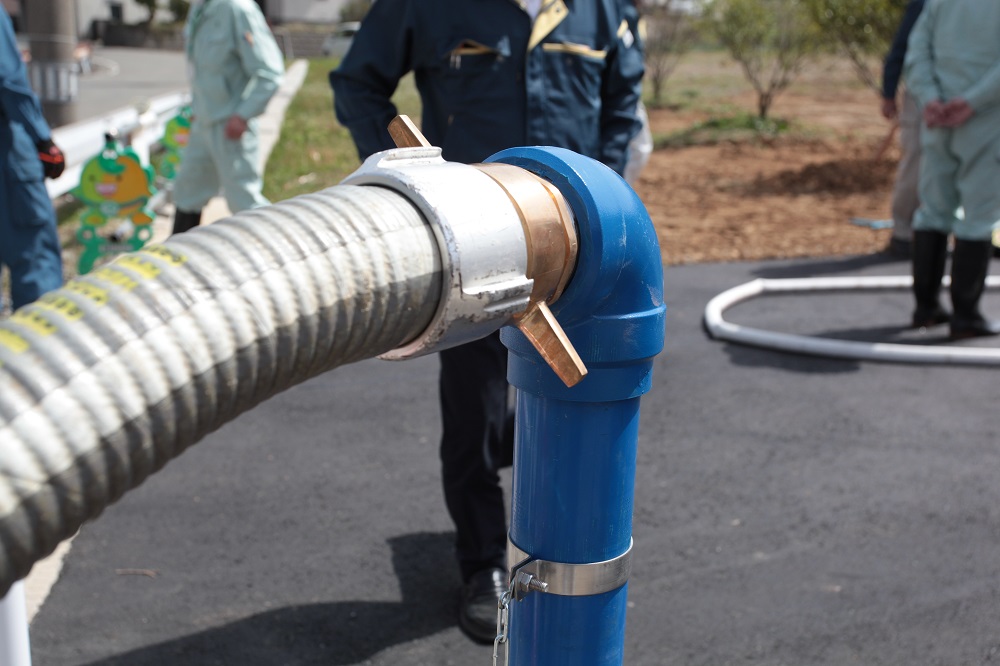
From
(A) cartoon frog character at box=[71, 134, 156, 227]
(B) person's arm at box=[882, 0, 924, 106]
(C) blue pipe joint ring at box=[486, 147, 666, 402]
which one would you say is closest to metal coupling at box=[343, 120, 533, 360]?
(C) blue pipe joint ring at box=[486, 147, 666, 402]

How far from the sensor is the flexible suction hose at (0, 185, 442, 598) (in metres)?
0.96

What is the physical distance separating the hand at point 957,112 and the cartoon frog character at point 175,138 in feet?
21.4

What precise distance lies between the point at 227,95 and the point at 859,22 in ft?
25.5

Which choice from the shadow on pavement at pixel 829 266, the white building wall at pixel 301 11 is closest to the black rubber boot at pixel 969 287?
the shadow on pavement at pixel 829 266

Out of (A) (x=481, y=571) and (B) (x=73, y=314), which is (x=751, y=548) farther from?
(B) (x=73, y=314)

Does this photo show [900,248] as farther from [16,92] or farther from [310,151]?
[310,151]

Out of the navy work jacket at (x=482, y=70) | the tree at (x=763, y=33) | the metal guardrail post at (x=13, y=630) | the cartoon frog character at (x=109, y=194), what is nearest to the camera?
the metal guardrail post at (x=13, y=630)

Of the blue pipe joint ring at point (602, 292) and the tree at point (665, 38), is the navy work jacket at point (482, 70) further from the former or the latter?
the tree at point (665, 38)

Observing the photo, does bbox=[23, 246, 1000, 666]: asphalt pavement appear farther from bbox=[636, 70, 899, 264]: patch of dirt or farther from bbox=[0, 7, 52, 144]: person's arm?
bbox=[636, 70, 899, 264]: patch of dirt

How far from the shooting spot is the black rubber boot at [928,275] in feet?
19.4

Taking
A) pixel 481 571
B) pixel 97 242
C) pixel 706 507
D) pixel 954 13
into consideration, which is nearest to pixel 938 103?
pixel 954 13

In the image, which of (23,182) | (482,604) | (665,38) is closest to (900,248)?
(482,604)

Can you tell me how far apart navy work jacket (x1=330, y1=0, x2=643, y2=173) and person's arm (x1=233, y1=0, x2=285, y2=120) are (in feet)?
11.2

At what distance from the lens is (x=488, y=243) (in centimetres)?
133
